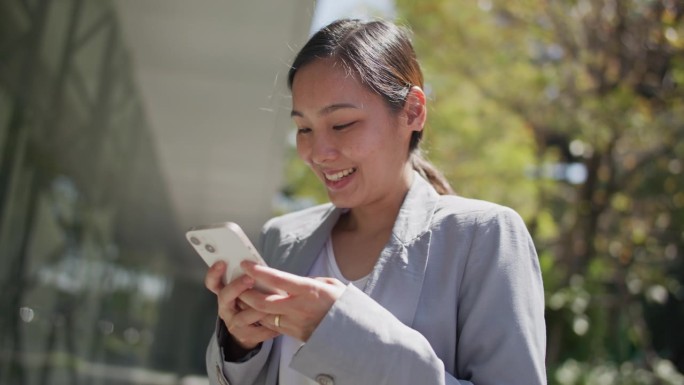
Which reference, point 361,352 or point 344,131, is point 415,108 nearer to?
point 344,131

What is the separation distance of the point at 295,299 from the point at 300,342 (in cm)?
33

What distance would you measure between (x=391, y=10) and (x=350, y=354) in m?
10.9

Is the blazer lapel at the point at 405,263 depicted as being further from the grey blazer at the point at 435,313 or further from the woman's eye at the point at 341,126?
the woman's eye at the point at 341,126

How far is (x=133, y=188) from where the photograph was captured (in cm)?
1081

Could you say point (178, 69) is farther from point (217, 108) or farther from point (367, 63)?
point (367, 63)

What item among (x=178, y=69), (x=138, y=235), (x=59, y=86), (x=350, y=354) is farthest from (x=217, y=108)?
(x=350, y=354)

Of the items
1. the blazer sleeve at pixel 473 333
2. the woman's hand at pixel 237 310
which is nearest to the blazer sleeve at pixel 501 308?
the blazer sleeve at pixel 473 333

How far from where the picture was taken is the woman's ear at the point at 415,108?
1726 millimetres

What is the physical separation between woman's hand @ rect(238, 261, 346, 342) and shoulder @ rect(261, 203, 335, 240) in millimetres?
475

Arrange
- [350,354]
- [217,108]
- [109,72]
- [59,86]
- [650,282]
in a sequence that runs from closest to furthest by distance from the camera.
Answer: [350,354] → [59,86] → [109,72] → [217,108] → [650,282]

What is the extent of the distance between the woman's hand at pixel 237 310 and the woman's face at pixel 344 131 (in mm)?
298

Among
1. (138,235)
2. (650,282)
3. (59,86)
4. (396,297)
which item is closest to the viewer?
(396,297)

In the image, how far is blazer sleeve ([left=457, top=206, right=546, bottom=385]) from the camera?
1434mm

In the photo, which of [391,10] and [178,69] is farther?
[391,10]
